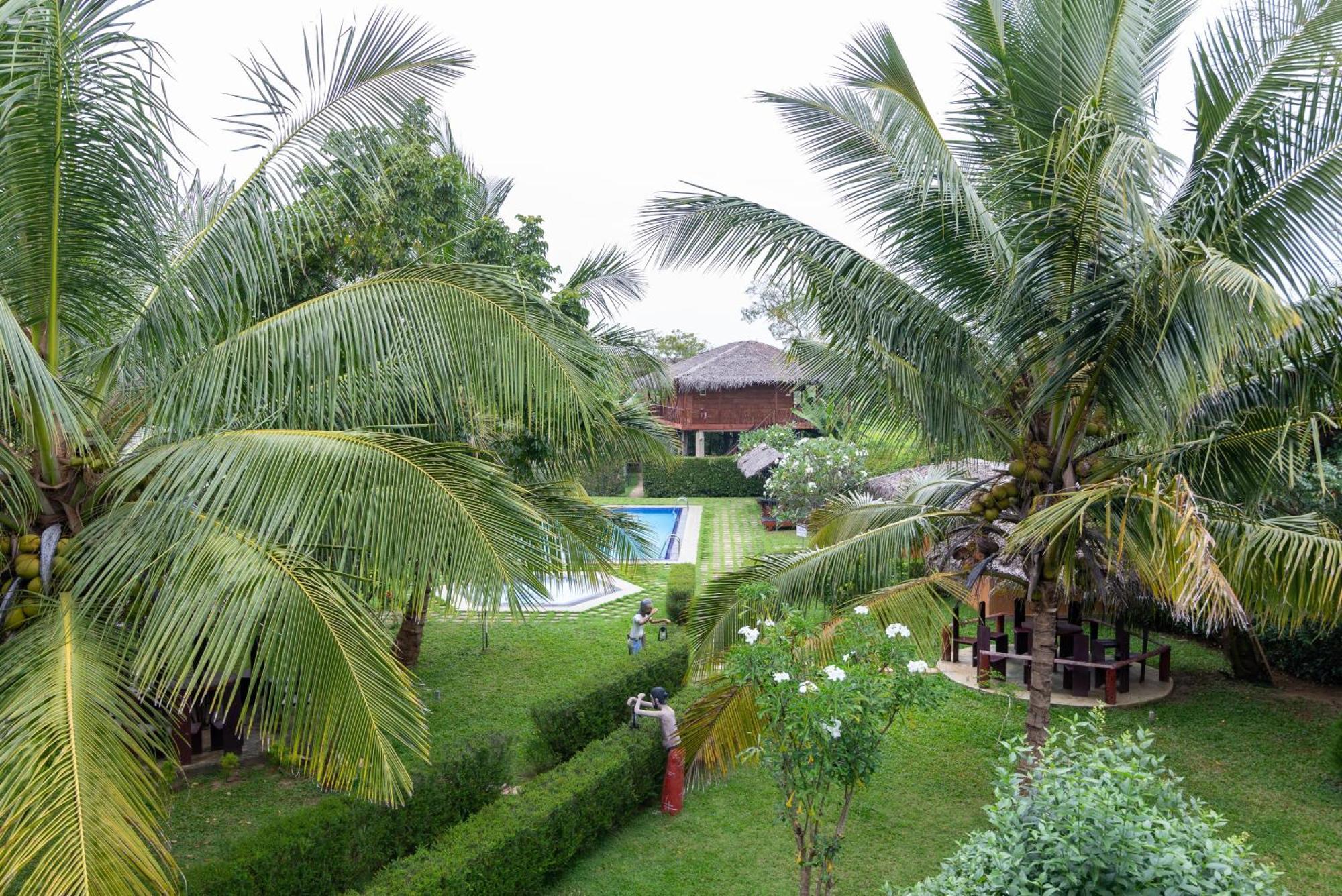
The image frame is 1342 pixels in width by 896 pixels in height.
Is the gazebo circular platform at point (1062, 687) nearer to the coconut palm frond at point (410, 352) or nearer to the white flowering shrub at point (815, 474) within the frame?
the coconut palm frond at point (410, 352)

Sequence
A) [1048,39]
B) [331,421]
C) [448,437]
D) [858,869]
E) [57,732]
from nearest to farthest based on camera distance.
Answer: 1. [57,732]
2. [331,421]
3. [1048,39]
4. [858,869]
5. [448,437]

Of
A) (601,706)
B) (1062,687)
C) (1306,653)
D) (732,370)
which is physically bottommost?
(1062,687)

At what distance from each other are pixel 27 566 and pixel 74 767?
1.33 metres

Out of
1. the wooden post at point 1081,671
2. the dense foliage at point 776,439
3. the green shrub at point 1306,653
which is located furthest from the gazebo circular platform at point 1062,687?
the dense foliage at point 776,439

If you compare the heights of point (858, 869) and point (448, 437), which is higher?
point (448, 437)

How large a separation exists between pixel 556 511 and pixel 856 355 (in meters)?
2.32

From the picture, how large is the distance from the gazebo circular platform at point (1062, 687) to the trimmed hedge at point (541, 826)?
13.0ft

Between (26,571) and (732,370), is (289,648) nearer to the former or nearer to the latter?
(26,571)

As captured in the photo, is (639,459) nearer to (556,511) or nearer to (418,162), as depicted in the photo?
(556,511)

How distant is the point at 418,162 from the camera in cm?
817

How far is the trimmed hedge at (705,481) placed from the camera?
2727 cm

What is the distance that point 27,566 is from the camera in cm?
384

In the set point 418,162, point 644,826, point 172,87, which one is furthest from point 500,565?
point 418,162

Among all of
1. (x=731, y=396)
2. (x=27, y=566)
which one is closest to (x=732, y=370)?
(x=731, y=396)
